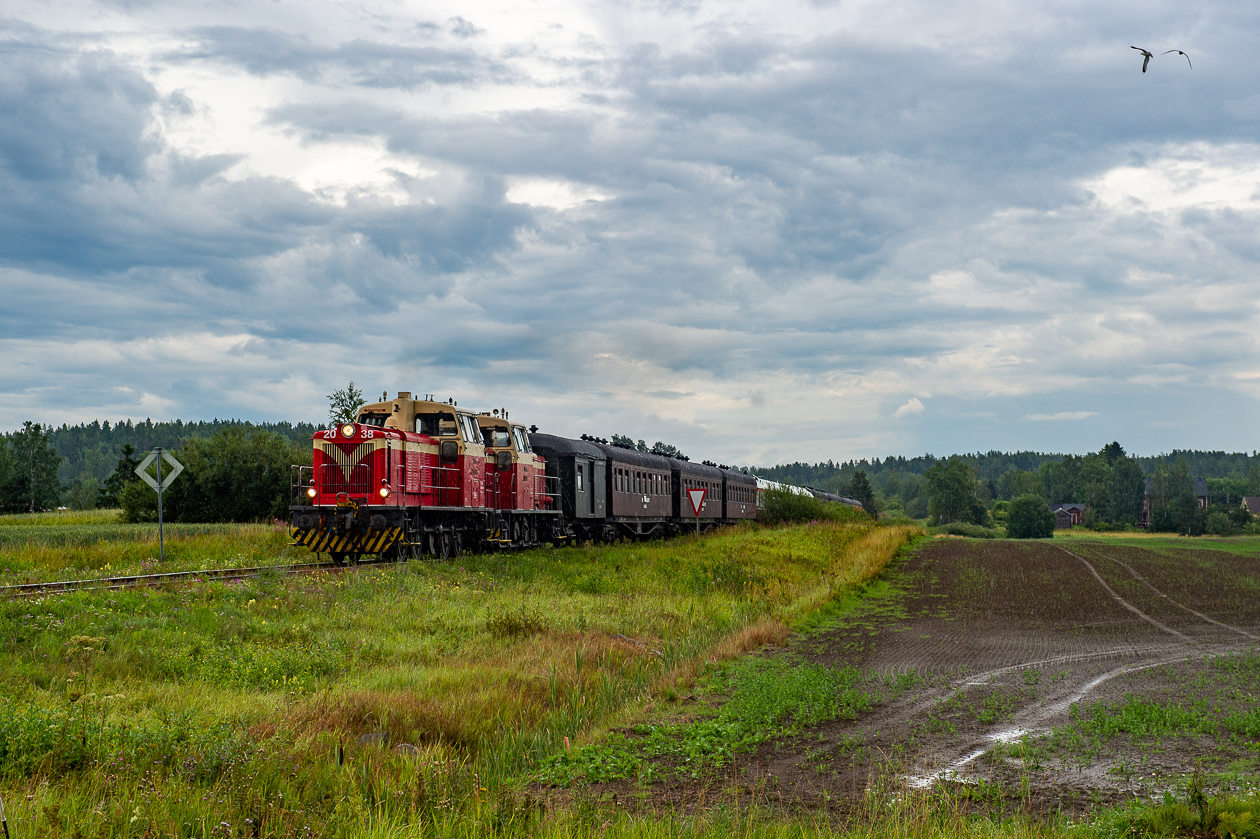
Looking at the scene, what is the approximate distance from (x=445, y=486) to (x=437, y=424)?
1913 mm

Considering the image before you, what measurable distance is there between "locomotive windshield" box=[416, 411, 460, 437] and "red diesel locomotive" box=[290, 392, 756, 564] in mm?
30

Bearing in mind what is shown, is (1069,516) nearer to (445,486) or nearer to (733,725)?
(445,486)

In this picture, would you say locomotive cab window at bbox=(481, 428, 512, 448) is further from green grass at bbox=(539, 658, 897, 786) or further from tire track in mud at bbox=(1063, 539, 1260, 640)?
tire track in mud at bbox=(1063, 539, 1260, 640)

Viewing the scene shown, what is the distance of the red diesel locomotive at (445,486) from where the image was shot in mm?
24438

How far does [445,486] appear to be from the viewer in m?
27.2

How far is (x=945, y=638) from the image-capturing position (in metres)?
17.3

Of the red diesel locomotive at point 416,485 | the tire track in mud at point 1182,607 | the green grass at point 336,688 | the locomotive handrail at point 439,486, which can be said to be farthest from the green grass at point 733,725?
the locomotive handrail at point 439,486

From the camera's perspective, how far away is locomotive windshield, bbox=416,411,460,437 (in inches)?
1081

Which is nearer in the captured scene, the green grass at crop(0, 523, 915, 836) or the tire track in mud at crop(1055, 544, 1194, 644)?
the green grass at crop(0, 523, 915, 836)

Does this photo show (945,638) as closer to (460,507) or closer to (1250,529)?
(460,507)

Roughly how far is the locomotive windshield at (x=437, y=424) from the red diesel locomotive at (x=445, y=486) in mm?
30

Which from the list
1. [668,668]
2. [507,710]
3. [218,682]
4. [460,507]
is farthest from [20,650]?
[460,507]

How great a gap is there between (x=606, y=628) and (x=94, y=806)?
39.2 ft

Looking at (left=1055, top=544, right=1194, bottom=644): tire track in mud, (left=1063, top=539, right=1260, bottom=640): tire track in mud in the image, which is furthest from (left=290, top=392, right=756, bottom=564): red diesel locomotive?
(left=1063, top=539, right=1260, bottom=640): tire track in mud
